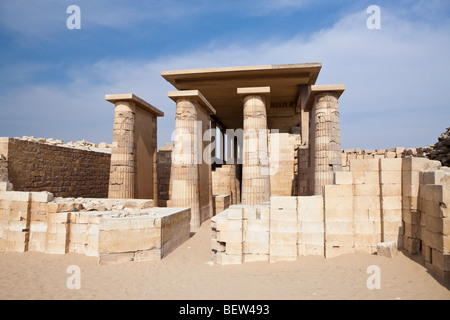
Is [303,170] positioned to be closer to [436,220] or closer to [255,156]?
[255,156]

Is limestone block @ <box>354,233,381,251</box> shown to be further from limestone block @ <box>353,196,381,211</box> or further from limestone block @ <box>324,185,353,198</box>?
limestone block @ <box>324,185,353,198</box>

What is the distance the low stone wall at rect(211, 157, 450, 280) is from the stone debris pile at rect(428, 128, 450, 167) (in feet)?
31.1

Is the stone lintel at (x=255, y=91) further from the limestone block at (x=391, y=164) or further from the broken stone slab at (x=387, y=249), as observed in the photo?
the broken stone slab at (x=387, y=249)

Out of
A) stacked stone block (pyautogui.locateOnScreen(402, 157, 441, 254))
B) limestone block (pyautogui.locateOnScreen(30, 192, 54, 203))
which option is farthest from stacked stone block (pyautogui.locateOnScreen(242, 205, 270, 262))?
limestone block (pyautogui.locateOnScreen(30, 192, 54, 203))

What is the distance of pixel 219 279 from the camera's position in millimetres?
5629

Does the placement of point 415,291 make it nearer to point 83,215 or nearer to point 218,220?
point 218,220

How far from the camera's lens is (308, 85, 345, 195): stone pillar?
9.83 m

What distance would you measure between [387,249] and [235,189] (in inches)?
412

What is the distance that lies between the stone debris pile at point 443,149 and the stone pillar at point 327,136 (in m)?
7.35

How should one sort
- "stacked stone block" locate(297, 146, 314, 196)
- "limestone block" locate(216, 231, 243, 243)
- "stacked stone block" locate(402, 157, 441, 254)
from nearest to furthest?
"stacked stone block" locate(402, 157, 441, 254), "limestone block" locate(216, 231, 243, 243), "stacked stone block" locate(297, 146, 314, 196)

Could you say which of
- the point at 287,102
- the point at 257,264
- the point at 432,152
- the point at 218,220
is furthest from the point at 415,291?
the point at 287,102

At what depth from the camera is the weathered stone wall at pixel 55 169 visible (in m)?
9.30

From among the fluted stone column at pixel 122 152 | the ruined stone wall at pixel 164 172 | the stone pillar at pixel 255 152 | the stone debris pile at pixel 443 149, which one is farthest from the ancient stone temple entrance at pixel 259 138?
the stone debris pile at pixel 443 149

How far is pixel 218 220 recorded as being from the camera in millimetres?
6609
